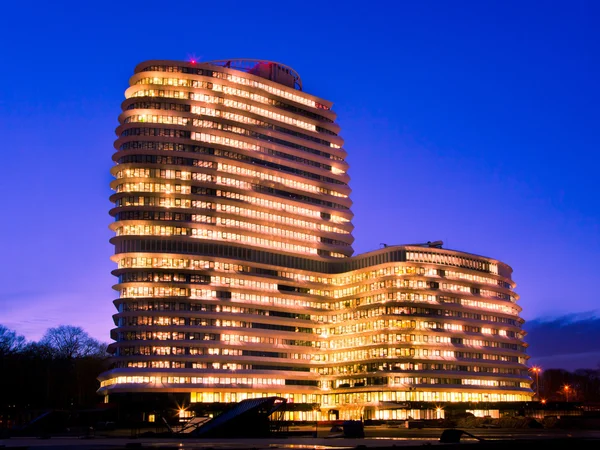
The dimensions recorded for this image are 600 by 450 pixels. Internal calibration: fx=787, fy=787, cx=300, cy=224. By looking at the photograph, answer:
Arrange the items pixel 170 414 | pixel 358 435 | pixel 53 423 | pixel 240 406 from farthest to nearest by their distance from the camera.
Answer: pixel 170 414
pixel 53 423
pixel 240 406
pixel 358 435

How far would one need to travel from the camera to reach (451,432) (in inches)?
2832

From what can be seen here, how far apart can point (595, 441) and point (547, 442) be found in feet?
19.7

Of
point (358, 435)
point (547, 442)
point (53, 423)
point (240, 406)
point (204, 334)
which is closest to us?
point (547, 442)

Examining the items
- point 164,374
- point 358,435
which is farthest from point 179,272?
point 358,435

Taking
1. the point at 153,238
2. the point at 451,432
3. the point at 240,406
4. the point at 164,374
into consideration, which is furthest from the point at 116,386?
the point at 451,432

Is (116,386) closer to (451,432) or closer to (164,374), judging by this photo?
(164,374)

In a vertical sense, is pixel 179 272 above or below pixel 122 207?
below

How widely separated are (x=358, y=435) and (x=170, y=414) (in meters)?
105

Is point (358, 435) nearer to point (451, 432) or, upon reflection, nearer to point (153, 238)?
point (451, 432)

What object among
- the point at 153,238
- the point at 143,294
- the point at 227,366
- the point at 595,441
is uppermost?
the point at 153,238

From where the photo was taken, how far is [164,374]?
189m

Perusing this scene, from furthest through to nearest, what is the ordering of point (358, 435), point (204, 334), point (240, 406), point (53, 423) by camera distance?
point (204, 334), point (53, 423), point (240, 406), point (358, 435)

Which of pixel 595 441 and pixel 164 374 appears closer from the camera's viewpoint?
pixel 595 441

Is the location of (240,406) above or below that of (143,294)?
below
